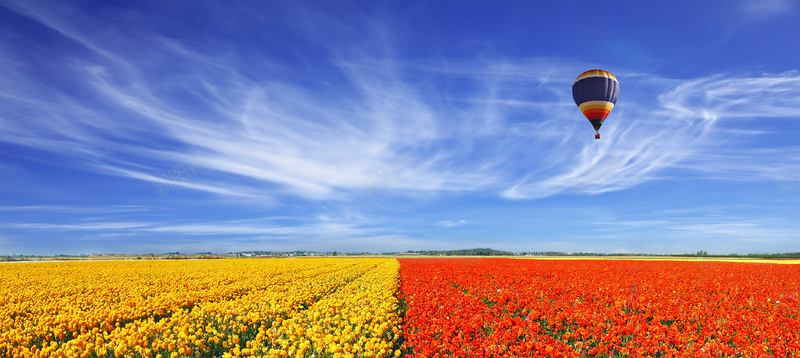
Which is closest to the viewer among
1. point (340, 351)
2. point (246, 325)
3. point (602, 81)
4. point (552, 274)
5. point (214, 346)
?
point (340, 351)

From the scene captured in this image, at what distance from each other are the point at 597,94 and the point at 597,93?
61 mm

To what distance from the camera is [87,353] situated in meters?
7.02

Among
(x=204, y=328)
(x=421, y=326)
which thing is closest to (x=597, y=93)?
(x=421, y=326)

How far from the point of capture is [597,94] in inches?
1089

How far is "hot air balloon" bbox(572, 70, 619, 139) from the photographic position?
90.5ft

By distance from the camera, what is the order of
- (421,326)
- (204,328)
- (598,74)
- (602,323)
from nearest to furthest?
1. (421,326)
2. (602,323)
3. (204,328)
4. (598,74)

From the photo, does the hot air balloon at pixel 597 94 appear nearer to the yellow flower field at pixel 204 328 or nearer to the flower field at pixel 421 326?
the flower field at pixel 421 326

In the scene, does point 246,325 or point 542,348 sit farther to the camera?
point 246,325

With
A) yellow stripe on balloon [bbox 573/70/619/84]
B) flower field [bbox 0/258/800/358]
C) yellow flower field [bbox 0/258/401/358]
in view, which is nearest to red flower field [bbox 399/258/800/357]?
flower field [bbox 0/258/800/358]

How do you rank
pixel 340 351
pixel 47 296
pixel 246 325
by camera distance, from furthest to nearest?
pixel 47 296 → pixel 246 325 → pixel 340 351

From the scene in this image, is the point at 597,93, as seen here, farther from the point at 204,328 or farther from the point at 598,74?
Result: the point at 204,328

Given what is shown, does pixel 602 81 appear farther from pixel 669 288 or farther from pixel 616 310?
pixel 616 310

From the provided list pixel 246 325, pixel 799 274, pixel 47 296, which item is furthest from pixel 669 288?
pixel 47 296

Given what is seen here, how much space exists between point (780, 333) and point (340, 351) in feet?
27.4
